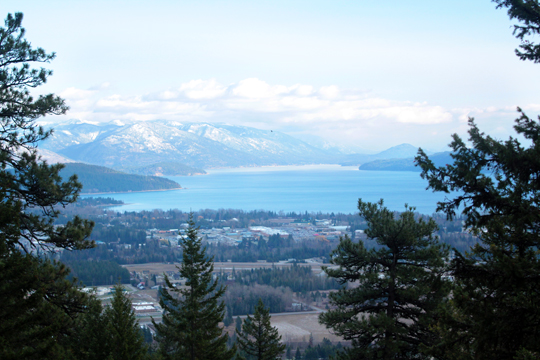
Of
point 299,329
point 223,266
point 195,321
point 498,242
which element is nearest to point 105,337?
point 195,321

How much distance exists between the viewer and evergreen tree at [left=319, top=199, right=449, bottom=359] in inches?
326

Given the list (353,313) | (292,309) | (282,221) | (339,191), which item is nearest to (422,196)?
(339,191)

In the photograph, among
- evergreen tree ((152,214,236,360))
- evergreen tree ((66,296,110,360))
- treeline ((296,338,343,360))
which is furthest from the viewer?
treeline ((296,338,343,360))

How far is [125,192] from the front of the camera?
17262 cm

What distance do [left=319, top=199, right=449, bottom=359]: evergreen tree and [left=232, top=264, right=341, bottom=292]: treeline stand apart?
35.5 metres

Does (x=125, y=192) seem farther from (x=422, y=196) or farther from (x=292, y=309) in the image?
(x=292, y=309)

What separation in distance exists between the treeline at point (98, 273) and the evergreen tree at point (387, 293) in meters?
41.4

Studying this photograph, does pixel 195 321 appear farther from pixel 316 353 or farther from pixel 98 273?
pixel 98 273

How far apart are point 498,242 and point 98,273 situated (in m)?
49.8

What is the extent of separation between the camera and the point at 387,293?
9203 mm

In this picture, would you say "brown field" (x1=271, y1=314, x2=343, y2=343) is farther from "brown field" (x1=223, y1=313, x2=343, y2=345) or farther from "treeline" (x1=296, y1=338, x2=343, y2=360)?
"treeline" (x1=296, y1=338, x2=343, y2=360)

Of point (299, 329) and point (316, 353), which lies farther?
point (299, 329)

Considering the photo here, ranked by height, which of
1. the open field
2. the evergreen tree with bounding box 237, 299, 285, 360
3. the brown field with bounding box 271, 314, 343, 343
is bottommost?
the brown field with bounding box 271, 314, 343, 343

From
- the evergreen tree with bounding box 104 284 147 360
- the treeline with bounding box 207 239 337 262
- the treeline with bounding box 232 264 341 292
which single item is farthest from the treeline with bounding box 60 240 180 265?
the evergreen tree with bounding box 104 284 147 360
